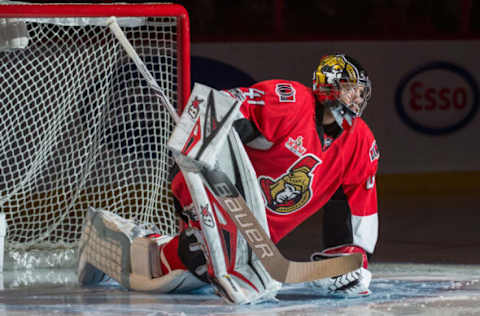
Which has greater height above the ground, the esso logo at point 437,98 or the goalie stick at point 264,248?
the esso logo at point 437,98

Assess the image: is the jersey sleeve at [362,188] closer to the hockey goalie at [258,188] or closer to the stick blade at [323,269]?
the hockey goalie at [258,188]

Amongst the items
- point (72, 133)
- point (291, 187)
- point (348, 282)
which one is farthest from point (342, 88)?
point (72, 133)

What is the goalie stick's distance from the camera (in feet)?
8.76

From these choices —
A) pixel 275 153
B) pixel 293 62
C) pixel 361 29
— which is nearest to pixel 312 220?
pixel 293 62

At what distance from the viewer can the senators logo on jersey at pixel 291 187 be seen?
2916mm

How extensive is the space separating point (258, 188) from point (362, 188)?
474mm

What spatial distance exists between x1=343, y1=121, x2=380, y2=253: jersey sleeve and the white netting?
3.26ft

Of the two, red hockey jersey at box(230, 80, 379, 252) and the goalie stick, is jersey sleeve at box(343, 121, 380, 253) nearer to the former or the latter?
red hockey jersey at box(230, 80, 379, 252)

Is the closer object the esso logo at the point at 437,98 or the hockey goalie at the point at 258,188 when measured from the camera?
the hockey goalie at the point at 258,188

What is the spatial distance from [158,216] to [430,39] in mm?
3488

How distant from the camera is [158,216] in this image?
3.79 m

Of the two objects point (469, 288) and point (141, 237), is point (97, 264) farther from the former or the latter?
point (469, 288)

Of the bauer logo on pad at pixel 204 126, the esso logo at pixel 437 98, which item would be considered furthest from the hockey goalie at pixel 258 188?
the esso logo at pixel 437 98

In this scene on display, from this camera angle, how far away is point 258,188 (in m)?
2.74
